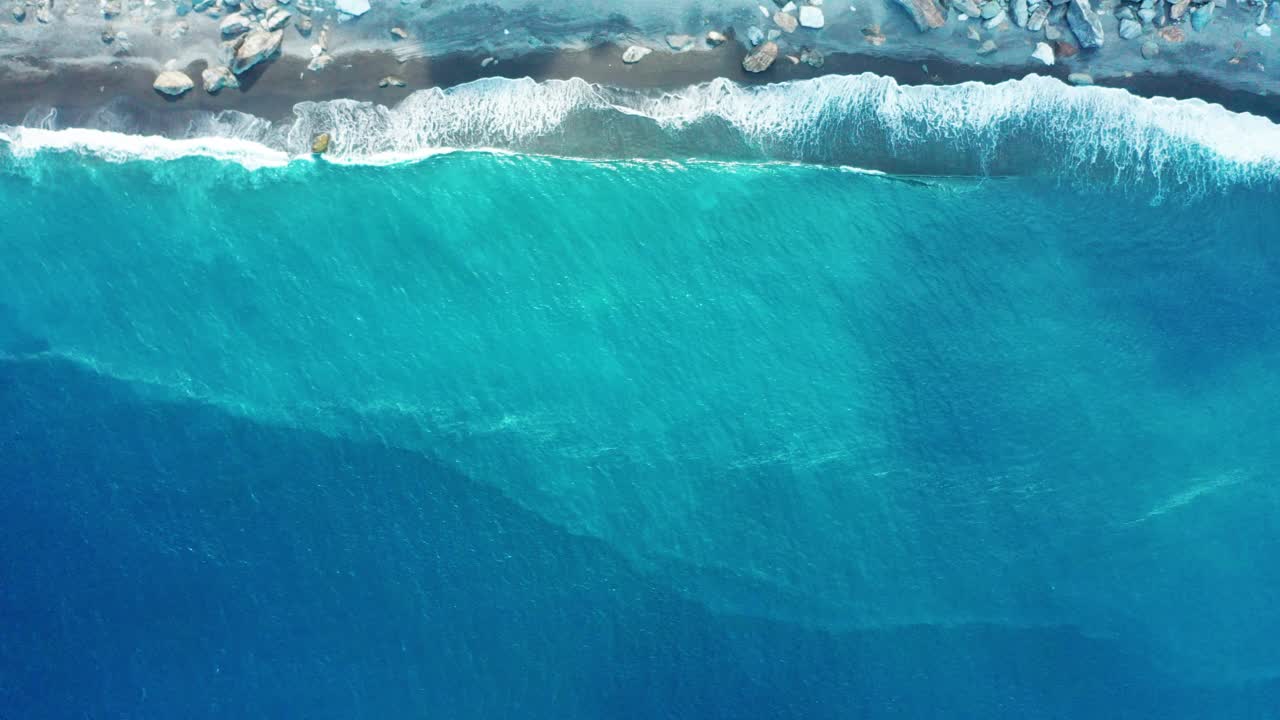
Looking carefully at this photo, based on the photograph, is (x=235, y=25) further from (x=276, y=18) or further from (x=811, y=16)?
(x=811, y=16)

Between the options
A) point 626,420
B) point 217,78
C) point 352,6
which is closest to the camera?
point 626,420

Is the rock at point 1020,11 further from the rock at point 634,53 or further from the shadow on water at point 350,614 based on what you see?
the shadow on water at point 350,614

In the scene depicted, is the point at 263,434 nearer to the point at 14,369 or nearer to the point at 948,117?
the point at 14,369

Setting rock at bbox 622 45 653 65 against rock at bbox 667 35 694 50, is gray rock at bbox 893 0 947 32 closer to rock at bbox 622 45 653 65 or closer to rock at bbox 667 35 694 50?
rock at bbox 667 35 694 50

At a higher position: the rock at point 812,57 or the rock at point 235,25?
the rock at point 812,57

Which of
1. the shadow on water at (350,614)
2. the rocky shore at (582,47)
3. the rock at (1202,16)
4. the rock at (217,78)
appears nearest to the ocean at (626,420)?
the shadow on water at (350,614)

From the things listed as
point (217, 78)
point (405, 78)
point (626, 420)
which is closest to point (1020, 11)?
point (626, 420)
